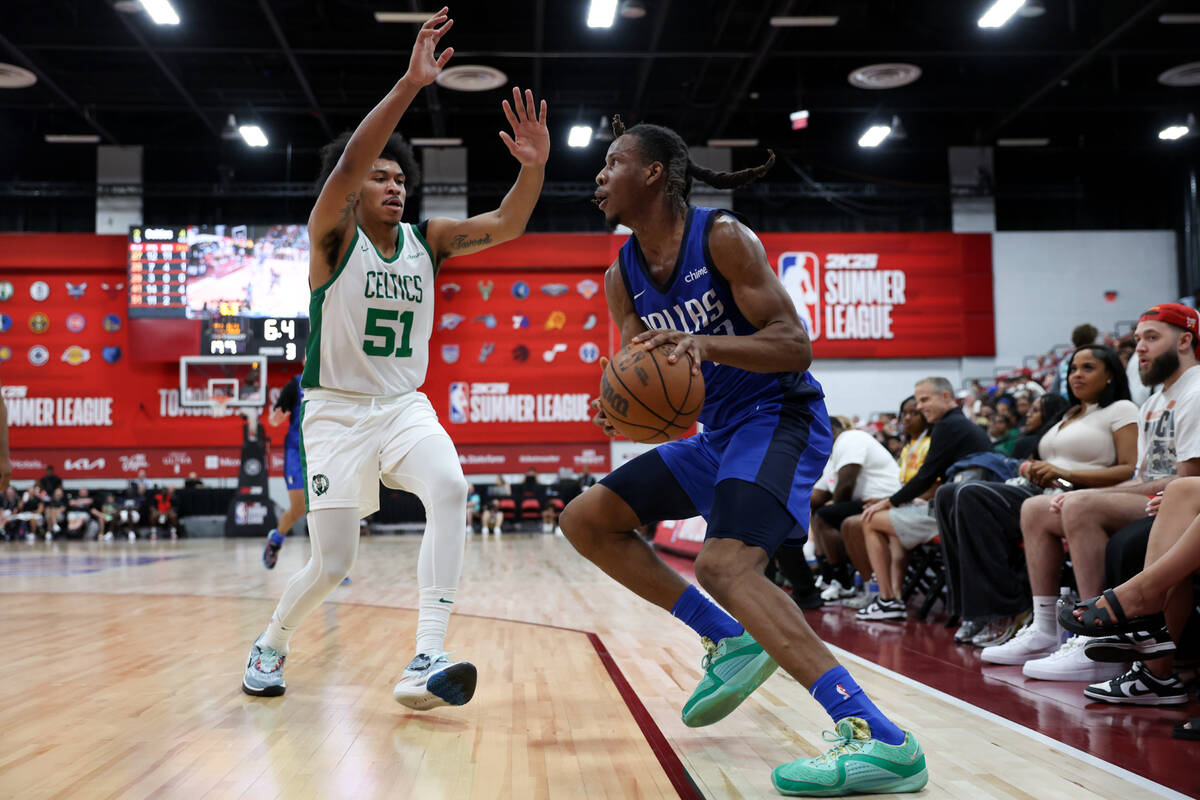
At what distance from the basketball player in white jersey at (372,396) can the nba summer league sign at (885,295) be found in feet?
48.5

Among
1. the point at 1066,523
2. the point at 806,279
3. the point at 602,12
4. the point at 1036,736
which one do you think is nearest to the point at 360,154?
the point at 1036,736

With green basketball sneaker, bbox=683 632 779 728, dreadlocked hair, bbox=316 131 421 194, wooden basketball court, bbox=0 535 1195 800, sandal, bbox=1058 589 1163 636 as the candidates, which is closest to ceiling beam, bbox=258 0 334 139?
wooden basketball court, bbox=0 535 1195 800

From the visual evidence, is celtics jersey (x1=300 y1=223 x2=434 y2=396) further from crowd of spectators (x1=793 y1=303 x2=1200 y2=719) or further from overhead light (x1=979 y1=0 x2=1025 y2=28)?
overhead light (x1=979 y1=0 x2=1025 y2=28)

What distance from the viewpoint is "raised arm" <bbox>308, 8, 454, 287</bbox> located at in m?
2.90

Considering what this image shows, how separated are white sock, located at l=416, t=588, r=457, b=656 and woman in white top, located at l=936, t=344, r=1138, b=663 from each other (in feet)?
7.52

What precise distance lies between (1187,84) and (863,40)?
5694 millimetres

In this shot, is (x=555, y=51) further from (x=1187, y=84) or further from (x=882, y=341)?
(x=1187, y=84)

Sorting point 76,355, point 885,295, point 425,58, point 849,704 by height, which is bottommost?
point 849,704

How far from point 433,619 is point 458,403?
48.4ft

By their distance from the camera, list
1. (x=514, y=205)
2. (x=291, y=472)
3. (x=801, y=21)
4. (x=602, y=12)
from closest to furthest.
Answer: (x=514, y=205) < (x=291, y=472) < (x=602, y=12) < (x=801, y=21)

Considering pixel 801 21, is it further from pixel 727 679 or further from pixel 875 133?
pixel 727 679

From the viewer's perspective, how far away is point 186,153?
18.5 m

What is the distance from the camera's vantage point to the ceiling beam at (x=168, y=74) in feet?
42.4

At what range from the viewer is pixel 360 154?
297 cm
